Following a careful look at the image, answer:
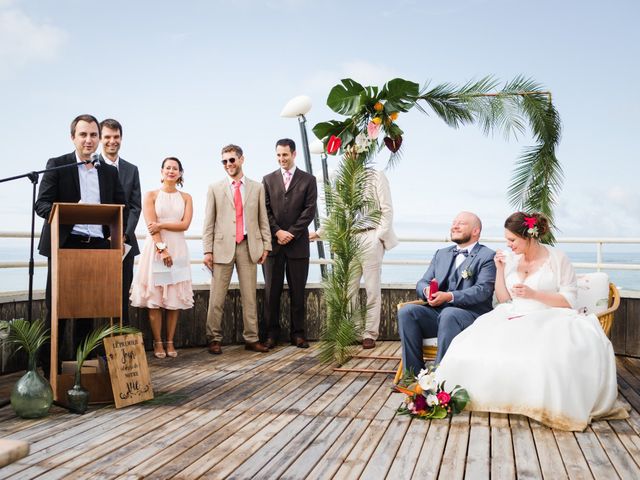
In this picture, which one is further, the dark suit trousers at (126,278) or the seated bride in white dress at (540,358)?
the dark suit trousers at (126,278)

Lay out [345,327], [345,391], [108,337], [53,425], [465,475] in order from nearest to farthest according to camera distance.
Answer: [465,475]
[53,425]
[108,337]
[345,391]
[345,327]

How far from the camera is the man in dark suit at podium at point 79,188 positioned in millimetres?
4574

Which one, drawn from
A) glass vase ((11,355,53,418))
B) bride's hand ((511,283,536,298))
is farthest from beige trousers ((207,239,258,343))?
bride's hand ((511,283,536,298))

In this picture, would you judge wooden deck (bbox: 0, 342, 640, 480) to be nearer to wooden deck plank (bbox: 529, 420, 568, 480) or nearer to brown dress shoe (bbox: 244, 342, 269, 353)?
wooden deck plank (bbox: 529, 420, 568, 480)

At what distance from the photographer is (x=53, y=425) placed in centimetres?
376

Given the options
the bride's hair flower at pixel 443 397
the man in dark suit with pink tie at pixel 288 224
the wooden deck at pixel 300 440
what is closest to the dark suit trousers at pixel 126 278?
the wooden deck at pixel 300 440

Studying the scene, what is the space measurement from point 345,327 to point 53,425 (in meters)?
2.43

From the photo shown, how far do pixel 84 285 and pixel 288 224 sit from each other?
261cm

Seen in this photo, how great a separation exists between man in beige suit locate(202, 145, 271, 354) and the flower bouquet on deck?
2649 millimetres

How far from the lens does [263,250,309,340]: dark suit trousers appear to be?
661 centimetres

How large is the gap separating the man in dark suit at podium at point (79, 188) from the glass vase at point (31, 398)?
77 cm

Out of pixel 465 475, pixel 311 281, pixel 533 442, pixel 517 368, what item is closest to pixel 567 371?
pixel 517 368

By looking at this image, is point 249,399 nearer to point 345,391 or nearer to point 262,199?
point 345,391

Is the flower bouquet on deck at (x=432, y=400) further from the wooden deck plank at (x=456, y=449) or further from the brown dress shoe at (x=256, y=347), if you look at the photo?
the brown dress shoe at (x=256, y=347)
